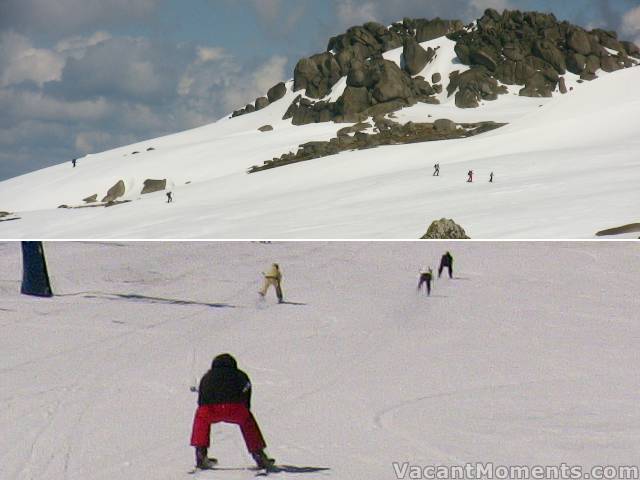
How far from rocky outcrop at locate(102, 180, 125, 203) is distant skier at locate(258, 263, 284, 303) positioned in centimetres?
6636

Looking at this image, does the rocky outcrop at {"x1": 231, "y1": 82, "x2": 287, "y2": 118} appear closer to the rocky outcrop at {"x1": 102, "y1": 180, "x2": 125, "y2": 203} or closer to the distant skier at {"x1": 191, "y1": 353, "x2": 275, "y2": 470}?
the rocky outcrop at {"x1": 102, "y1": 180, "x2": 125, "y2": 203}

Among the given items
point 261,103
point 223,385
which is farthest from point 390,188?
point 261,103

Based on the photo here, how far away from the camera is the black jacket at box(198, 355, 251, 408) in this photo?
9109mm

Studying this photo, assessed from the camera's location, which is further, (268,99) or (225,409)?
(268,99)

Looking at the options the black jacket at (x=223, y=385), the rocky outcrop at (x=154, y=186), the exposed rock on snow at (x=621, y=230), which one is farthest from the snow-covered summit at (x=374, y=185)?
the black jacket at (x=223, y=385)

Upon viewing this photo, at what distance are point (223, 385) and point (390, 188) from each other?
3490 centimetres

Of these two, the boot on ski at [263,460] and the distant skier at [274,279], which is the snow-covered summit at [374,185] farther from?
the boot on ski at [263,460]

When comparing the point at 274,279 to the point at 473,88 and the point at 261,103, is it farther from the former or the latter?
the point at 261,103

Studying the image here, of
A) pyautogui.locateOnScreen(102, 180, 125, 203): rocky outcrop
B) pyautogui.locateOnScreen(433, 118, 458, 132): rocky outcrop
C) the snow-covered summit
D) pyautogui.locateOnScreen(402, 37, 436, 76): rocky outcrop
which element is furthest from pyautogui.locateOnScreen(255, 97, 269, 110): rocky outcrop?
pyautogui.locateOnScreen(102, 180, 125, 203): rocky outcrop

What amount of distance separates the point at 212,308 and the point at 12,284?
2.99 m

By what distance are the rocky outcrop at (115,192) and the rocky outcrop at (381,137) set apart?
1176 centimetres

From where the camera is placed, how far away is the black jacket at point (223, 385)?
9109 mm

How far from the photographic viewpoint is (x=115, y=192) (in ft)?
259

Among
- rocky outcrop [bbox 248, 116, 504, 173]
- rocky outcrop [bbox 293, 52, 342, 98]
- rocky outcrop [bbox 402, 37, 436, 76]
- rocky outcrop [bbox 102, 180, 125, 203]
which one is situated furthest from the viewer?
rocky outcrop [bbox 402, 37, 436, 76]
